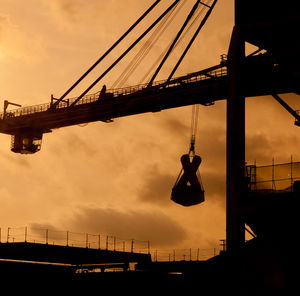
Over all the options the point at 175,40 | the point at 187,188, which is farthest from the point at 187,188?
the point at 175,40

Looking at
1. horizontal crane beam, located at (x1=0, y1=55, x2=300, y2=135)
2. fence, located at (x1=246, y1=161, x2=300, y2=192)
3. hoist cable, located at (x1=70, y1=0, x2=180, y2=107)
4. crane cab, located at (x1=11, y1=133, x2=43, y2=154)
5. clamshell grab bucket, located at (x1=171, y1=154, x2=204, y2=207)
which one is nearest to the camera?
fence, located at (x1=246, y1=161, x2=300, y2=192)

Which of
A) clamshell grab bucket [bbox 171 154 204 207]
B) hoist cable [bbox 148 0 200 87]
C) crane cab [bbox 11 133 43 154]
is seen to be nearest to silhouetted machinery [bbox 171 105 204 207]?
clamshell grab bucket [bbox 171 154 204 207]

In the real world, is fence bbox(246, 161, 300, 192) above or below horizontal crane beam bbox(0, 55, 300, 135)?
below

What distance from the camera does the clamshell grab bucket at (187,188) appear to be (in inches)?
1292

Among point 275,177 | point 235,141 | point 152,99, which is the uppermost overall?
point 152,99

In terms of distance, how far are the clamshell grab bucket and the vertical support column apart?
1248 centimetres

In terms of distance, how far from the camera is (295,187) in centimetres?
1720

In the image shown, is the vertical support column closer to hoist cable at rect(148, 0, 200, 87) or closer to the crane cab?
hoist cable at rect(148, 0, 200, 87)

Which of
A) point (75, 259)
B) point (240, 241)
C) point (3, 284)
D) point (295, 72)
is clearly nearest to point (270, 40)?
point (295, 72)

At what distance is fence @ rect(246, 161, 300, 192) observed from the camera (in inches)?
725

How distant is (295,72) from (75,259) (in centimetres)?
4943

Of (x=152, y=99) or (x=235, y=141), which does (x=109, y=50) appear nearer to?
(x=152, y=99)

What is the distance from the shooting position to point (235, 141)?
790 inches

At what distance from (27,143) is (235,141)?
51620mm
